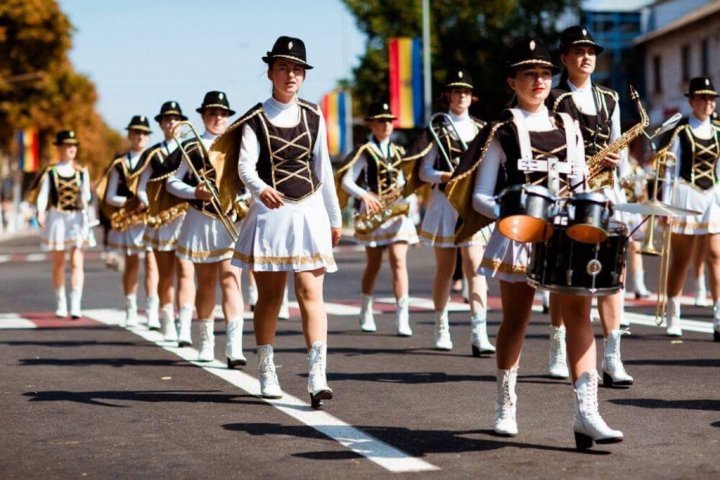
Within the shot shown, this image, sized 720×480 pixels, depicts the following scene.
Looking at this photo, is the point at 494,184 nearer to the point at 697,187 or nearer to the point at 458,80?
the point at 458,80

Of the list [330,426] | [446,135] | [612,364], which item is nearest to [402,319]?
[446,135]

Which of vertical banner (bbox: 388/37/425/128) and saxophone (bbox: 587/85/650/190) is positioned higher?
vertical banner (bbox: 388/37/425/128)

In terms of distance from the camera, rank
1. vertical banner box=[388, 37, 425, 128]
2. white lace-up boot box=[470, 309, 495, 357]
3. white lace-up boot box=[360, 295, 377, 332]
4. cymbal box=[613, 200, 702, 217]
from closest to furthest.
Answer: cymbal box=[613, 200, 702, 217] < white lace-up boot box=[470, 309, 495, 357] < white lace-up boot box=[360, 295, 377, 332] < vertical banner box=[388, 37, 425, 128]

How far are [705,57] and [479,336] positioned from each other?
4855 cm

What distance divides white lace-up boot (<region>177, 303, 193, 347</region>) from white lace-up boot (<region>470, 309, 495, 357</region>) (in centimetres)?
241

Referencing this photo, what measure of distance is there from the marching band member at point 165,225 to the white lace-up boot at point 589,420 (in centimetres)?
516

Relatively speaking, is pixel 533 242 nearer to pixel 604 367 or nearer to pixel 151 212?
pixel 604 367

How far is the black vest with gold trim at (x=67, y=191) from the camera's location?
15.6 m

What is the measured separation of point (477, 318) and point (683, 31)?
51.1m

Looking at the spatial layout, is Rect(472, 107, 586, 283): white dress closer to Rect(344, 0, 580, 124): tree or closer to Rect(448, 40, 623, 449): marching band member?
Rect(448, 40, 623, 449): marching band member

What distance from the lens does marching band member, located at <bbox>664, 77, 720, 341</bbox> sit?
38.0 feet

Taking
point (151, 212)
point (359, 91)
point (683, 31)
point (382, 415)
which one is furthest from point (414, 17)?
point (382, 415)

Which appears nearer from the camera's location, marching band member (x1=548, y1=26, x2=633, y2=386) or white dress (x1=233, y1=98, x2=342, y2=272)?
white dress (x1=233, y1=98, x2=342, y2=272)

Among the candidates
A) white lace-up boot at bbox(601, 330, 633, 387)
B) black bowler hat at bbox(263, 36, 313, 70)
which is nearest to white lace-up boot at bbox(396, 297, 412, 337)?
white lace-up boot at bbox(601, 330, 633, 387)
